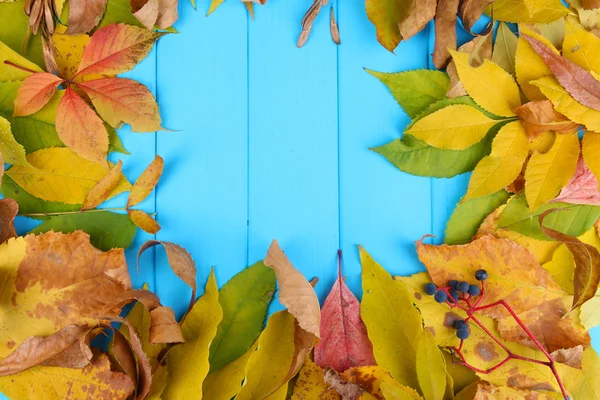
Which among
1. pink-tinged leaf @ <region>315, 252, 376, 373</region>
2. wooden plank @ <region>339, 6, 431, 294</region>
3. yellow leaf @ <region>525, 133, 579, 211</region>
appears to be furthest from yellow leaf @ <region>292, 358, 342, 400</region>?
yellow leaf @ <region>525, 133, 579, 211</region>

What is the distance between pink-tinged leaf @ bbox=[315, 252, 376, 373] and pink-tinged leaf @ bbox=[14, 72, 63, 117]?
1.40 feet

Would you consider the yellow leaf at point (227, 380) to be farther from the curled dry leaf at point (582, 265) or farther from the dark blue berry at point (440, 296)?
the curled dry leaf at point (582, 265)

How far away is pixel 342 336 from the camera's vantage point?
0.62m

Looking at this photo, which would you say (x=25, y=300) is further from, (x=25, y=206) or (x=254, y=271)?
(x=254, y=271)

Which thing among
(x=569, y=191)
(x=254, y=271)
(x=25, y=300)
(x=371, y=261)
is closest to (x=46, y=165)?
(x=25, y=300)

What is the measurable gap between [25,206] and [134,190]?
0.14 m

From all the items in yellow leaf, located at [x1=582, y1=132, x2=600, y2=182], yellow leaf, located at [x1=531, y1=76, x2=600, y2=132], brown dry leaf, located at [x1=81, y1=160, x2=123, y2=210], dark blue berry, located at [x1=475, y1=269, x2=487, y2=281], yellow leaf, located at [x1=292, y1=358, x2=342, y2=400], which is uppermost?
yellow leaf, located at [x1=531, y1=76, x2=600, y2=132]

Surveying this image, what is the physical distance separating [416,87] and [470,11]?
11 cm

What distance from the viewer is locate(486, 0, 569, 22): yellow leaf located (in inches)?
24.1

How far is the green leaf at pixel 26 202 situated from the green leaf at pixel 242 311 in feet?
0.76

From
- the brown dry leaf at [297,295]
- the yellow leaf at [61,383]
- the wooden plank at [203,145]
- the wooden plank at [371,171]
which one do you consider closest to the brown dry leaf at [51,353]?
the yellow leaf at [61,383]

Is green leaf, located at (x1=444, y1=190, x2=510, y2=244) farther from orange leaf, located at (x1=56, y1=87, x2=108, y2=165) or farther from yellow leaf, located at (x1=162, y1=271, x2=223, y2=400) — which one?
orange leaf, located at (x1=56, y1=87, x2=108, y2=165)

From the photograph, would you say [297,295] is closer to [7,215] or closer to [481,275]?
[481,275]

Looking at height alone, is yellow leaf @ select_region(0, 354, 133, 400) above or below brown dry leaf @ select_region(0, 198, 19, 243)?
below
